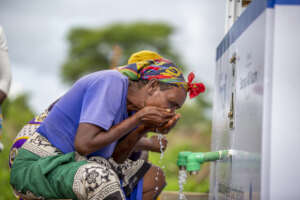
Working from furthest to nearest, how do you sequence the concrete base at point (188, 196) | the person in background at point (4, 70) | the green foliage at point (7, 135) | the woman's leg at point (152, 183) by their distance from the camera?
the green foliage at point (7, 135) < the concrete base at point (188, 196) < the person in background at point (4, 70) < the woman's leg at point (152, 183)

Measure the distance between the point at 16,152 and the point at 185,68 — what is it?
24768mm

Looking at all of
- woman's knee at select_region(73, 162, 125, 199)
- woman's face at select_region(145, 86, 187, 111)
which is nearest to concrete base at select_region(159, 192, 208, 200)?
woman's face at select_region(145, 86, 187, 111)

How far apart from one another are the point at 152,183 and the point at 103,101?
1.09 meters

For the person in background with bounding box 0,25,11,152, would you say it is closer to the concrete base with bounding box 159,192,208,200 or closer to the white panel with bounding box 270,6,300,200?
the concrete base with bounding box 159,192,208,200

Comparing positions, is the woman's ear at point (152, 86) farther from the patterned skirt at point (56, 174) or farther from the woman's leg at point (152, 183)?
the woman's leg at point (152, 183)

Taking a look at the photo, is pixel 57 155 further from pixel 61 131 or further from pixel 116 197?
pixel 116 197

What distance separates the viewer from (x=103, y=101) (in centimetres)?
221

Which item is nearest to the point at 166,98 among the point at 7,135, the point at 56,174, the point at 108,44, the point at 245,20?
the point at 245,20

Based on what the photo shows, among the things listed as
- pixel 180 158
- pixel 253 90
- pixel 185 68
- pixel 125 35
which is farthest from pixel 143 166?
pixel 125 35

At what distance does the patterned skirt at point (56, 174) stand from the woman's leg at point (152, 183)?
578 mm

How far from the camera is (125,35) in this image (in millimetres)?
29688

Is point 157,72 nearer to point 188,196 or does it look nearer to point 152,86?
point 152,86

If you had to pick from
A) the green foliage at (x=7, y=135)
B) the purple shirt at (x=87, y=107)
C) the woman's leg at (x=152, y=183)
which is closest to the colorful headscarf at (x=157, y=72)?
the purple shirt at (x=87, y=107)

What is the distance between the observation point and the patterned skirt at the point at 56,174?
2.08m
